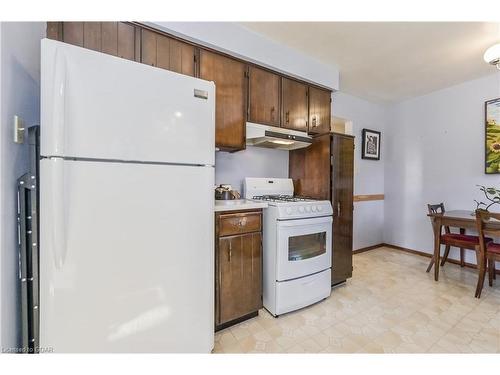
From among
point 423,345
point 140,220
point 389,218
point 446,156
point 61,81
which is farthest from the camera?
point 389,218

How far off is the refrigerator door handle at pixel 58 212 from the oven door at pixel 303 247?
133 centimetres

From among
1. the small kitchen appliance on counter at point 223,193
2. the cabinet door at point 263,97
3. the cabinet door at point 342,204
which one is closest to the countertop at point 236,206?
the small kitchen appliance on counter at point 223,193

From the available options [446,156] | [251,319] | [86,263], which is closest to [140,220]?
[86,263]

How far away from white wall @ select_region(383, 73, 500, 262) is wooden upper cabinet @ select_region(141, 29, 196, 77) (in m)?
3.48

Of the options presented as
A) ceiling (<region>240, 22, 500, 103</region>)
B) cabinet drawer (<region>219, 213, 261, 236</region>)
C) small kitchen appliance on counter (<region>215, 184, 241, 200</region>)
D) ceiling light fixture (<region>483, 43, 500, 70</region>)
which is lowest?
cabinet drawer (<region>219, 213, 261, 236</region>)

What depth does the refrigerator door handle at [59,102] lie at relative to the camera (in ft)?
2.79

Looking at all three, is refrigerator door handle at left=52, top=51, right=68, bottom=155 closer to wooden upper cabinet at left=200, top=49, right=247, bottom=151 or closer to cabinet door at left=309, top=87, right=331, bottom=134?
wooden upper cabinet at left=200, top=49, right=247, bottom=151

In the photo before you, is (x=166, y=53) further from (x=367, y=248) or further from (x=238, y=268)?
(x=367, y=248)

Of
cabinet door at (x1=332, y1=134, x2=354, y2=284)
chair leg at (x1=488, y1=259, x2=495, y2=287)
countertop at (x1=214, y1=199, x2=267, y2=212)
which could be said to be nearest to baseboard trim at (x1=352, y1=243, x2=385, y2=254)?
cabinet door at (x1=332, y1=134, x2=354, y2=284)

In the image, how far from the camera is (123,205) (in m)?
0.98

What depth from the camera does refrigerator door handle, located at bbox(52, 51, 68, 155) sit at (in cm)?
85
